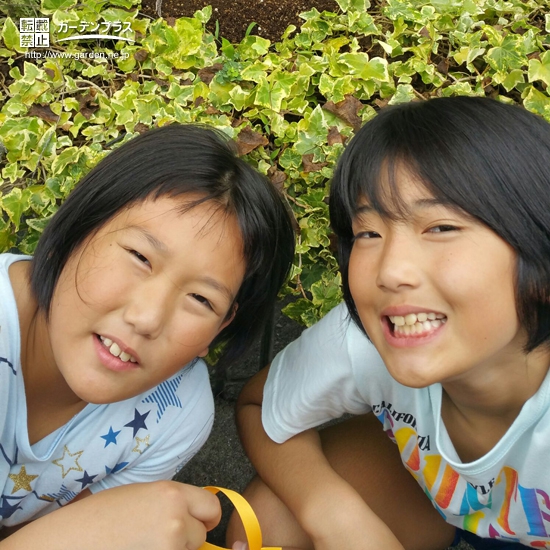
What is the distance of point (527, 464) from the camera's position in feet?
3.82

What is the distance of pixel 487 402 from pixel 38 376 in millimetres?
948

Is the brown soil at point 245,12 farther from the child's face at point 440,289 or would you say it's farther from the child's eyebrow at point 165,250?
the child's face at point 440,289

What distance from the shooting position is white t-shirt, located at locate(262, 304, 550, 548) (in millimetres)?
1195

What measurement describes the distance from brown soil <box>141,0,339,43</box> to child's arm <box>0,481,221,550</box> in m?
1.50

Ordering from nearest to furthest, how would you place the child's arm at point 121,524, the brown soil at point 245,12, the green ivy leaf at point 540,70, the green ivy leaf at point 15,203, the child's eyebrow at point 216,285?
the child's arm at point 121,524
the child's eyebrow at point 216,285
the green ivy leaf at point 15,203
the green ivy leaf at point 540,70
the brown soil at point 245,12

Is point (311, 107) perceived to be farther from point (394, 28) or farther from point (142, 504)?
point (142, 504)

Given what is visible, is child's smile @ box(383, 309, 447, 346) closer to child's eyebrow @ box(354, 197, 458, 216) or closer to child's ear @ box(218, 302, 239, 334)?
child's eyebrow @ box(354, 197, 458, 216)

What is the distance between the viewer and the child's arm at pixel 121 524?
1.07 metres

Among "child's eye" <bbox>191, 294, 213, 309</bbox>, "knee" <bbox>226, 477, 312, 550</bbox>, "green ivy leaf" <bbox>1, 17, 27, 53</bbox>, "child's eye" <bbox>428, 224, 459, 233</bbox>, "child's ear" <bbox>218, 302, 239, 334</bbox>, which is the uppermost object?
"green ivy leaf" <bbox>1, 17, 27, 53</bbox>

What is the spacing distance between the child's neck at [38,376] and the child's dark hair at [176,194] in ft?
0.13

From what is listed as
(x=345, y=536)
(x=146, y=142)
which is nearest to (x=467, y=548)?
(x=345, y=536)

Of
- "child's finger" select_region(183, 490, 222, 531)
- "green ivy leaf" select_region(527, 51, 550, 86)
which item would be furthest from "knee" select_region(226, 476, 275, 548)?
"green ivy leaf" select_region(527, 51, 550, 86)

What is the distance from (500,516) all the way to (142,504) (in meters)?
0.76

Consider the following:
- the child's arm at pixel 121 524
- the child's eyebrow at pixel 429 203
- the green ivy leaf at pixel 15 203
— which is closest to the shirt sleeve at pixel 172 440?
the child's arm at pixel 121 524
